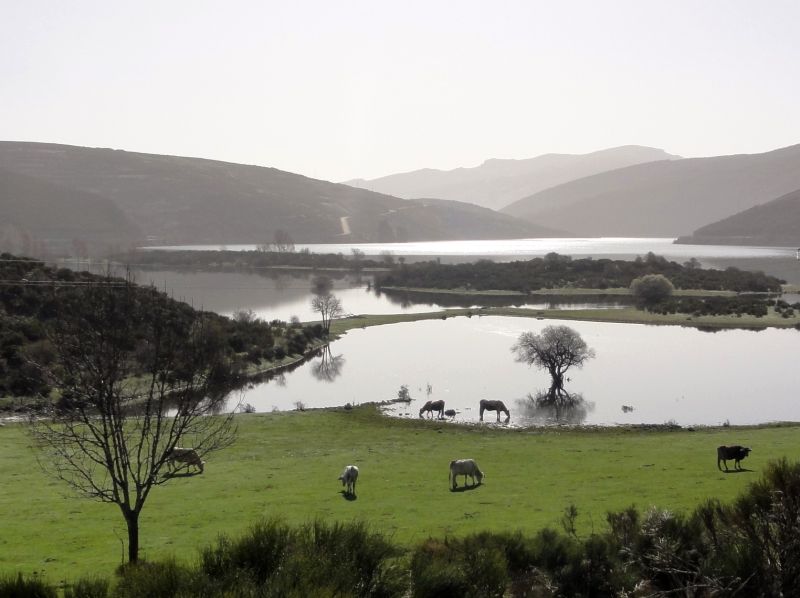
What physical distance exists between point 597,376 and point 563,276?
224 ft

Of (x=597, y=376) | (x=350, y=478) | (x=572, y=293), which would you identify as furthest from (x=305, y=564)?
(x=572, y=293)

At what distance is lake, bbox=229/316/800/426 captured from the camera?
3541cm

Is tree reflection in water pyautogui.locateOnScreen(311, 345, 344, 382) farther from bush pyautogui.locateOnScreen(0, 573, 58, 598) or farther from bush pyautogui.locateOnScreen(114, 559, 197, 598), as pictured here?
bush pyautogui.locateOnScreen(114, 559, 197, 598)

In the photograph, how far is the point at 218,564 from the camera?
1041cm

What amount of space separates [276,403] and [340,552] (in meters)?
29.5

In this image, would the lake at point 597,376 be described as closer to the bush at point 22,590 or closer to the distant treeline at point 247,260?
the bush at point 22,590

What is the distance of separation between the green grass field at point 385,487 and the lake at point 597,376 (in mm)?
5641

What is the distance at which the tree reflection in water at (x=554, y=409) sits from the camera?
33.5 meters

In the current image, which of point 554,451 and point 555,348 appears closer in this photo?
point 554,451

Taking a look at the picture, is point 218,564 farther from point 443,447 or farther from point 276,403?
point 276,403

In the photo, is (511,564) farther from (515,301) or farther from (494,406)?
(515,301)

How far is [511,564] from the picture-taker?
12.6 metres

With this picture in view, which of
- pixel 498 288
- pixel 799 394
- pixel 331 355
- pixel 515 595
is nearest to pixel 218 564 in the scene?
pixel 515 595

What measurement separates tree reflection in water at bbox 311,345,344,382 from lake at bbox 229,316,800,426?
76mm
